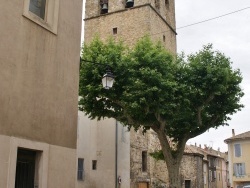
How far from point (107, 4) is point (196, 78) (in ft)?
66.6

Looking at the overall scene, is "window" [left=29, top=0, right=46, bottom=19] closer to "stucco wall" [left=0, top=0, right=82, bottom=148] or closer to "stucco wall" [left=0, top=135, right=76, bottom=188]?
"stucco wall" [left=0, top=0, right=82, bottom=148]

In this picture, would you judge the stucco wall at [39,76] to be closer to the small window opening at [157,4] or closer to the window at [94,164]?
the window at [94,164]

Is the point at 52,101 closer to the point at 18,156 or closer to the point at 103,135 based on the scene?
the point at 18,156

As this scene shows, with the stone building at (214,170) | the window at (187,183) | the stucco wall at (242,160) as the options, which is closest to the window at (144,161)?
the window at (187,183)

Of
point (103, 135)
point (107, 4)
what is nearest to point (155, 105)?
point (103, 135)

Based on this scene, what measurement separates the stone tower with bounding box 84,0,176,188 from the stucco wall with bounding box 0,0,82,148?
20.5 metres

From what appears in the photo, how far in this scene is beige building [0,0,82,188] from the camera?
7.26m

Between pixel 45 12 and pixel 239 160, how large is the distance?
138 ft

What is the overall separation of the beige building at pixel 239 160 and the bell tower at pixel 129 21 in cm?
1476

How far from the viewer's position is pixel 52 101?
8.28 meters

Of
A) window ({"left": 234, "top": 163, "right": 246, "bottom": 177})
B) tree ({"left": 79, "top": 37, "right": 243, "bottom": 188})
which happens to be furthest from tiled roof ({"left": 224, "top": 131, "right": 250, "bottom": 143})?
tree ({"left": 79, "top": 37, "right": 243, "bottom": 188})

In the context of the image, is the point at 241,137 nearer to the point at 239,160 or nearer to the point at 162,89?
the point at 239,160

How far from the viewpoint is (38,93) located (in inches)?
313

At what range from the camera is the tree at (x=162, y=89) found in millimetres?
19312
